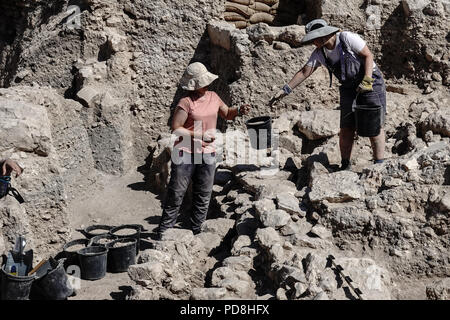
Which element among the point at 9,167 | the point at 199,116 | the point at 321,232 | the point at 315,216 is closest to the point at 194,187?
the point at 199,116

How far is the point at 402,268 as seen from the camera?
518cm

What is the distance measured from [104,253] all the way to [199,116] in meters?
1.49

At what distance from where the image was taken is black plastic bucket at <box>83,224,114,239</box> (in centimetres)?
670

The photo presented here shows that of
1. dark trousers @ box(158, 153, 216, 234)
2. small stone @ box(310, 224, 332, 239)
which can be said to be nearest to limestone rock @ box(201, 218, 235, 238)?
dark trousers @ box(158, 153, 216, 234)

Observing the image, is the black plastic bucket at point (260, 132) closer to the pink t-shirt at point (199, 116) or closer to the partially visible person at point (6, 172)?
the pink t-shirt at point (199, 116)

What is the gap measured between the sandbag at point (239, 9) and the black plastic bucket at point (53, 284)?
4.53 m

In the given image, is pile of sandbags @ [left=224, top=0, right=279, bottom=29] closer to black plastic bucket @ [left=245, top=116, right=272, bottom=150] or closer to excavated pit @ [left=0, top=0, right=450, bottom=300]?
excavated pit @ [left=0, top=0, right=450, bottom=300]

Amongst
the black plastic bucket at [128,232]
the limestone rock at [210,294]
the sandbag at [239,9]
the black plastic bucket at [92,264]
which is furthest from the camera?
the sandbag at [239,9]

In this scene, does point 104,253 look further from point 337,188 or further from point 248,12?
point 248,12

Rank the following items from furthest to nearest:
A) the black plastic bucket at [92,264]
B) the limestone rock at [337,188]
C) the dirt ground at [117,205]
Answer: the dirt ground at [117,205] < the black plastic bucket at [92,264] < the limestone rock at [337,188]

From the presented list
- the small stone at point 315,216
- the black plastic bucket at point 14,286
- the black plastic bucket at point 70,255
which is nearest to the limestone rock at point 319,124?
the small stone at point 315,216

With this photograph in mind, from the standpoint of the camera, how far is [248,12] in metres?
8.79

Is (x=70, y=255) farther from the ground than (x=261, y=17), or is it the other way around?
(x=261, y=17)

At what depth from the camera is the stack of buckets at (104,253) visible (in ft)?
19.6
